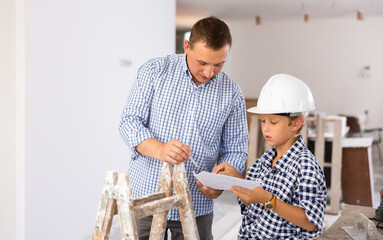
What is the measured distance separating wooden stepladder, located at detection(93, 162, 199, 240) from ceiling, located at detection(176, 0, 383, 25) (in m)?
6.73

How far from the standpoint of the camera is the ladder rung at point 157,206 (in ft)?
4.80

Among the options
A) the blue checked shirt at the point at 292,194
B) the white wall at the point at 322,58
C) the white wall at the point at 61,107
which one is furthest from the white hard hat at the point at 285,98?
the white wall at the point at 322,58

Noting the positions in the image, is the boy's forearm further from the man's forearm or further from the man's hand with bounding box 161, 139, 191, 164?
the man's forearm

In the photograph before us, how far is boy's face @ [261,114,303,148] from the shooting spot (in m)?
1.80

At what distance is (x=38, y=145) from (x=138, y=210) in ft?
7.44

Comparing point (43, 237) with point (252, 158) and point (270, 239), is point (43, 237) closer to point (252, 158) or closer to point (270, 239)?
point (270, 239)

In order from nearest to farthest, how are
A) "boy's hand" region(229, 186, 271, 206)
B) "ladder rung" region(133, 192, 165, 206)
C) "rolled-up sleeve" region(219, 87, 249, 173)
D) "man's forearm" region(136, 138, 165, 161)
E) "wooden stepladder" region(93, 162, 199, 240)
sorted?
"wooden stepladder" region(93, 162, 199, 240)
"ladder rung" region(133, 192, 165, 206)
"boy's hand" region(229, 186, 271, 206)
"man's forearm" region(136, 138, 165, 161)
"rolled-up sleeve" region(219, 87, 249, 173)

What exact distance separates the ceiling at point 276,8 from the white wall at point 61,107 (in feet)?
12.3

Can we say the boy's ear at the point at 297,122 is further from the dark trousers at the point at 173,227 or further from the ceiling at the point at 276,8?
the ceiling at the point at 276,8

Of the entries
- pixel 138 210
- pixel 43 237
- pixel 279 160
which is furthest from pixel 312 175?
pixel 43 237

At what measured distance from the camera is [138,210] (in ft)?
4.77

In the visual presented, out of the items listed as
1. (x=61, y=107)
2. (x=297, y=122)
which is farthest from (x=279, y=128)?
(x=61, y=107)

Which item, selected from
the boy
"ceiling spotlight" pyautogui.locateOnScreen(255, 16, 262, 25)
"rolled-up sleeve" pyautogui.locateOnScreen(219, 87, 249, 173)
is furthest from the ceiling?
the boy

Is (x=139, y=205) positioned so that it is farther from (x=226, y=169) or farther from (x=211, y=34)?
(x=211, y=34)
